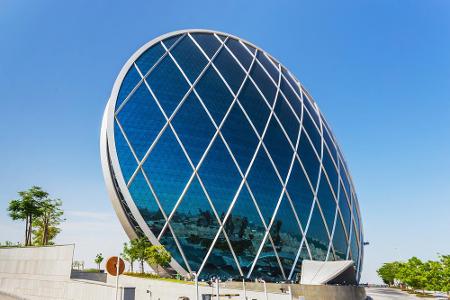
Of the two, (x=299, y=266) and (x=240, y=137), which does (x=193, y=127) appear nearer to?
(x=240, y=137)

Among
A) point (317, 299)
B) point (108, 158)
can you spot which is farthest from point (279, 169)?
point (108, 158)

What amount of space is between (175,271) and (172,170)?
10.1m

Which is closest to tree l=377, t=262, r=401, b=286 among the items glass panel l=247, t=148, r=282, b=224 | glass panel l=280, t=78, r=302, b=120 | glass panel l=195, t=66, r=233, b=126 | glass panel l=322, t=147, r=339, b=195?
glass panel l=322, t=147, r=339, b=195

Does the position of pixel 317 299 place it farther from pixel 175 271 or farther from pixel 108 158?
pixel 108 158

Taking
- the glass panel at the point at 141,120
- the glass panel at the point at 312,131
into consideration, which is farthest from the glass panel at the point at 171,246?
the glass panel at the point at 312,131

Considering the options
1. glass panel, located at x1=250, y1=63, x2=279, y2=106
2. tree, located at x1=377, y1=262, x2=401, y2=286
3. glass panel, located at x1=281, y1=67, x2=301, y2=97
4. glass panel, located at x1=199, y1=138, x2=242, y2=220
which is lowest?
tree, located at x1=377, y1=262, x2=401, y2=286

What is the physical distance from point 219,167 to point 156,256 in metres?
11.6

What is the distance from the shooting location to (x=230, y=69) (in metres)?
45.8

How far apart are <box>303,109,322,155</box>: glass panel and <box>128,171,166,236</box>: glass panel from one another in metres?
24.7

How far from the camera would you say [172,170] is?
34969 millimetres

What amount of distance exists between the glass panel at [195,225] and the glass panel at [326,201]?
16349mm

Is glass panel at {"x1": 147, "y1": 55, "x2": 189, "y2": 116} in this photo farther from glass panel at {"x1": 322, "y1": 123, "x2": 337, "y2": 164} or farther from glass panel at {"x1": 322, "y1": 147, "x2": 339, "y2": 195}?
glass panel at {"x1": 322, "y1": 123, "x2": 337, "y2": 164}

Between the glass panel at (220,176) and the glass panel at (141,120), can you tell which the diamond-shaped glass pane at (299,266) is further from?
the glass panel at (141,120)

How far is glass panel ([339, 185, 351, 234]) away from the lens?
47625mm
